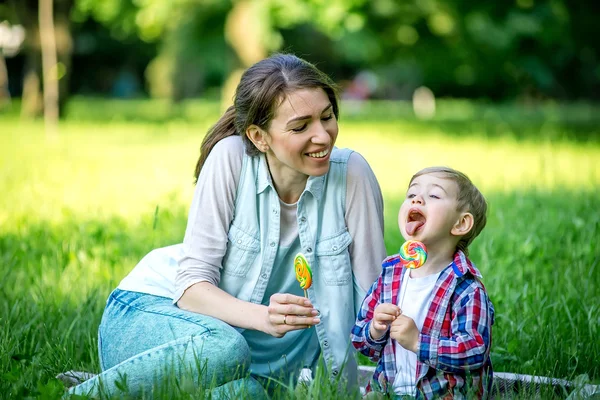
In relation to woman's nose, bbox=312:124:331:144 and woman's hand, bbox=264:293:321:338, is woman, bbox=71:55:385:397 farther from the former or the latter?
woman's hand, bbox=264:293:321:338

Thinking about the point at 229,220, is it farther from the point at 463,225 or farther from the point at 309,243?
the point at 463,225

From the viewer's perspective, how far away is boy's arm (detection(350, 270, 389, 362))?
8.94ft

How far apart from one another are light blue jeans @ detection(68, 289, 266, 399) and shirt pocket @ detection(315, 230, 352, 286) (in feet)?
1.38

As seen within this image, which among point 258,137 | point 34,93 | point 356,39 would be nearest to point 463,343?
point 258,137

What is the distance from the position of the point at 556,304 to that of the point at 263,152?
1585 mm

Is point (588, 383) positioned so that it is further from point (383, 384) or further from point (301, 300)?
point (301, 300)

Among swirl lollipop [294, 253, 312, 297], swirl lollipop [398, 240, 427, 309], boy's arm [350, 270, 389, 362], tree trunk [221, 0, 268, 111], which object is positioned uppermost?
tree trunk [221, 0, 268, 111]

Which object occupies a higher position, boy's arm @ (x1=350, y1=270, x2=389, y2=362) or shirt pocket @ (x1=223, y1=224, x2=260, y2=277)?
shirt pocket @ (x1=223, y1=224, x2=260, y2=277)

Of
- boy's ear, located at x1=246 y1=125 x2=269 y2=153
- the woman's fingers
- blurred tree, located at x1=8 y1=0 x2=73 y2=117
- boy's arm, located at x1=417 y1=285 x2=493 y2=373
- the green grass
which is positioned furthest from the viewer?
blurred tree, located at x1=8 y1=0 x2=73 y2=117

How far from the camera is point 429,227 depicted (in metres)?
2.62

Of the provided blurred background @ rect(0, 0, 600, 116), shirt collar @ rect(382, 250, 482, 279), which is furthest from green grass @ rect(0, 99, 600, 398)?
blurred background @ rect(0, 0, 600, 116)

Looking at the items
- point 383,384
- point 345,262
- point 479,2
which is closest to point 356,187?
point 345,262

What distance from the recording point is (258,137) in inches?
118

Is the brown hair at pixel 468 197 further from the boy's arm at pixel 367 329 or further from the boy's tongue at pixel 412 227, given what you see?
the boy's arm at pixel 367 329
